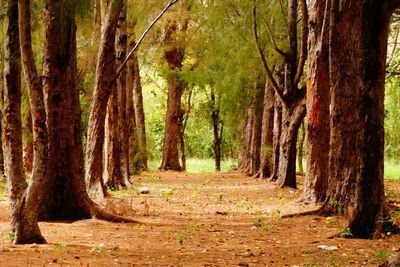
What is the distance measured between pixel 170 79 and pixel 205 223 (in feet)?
62.6

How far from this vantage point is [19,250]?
6.93m

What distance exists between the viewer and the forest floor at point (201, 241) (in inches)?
262

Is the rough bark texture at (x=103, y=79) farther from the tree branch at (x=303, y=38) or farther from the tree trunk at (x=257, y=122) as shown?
the tree trunk at (x=257, y=122)

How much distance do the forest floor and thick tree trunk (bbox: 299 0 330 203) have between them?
2.16 ft

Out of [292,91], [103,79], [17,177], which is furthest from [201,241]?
[292,91]

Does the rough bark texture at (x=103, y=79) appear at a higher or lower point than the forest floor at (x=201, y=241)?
higher

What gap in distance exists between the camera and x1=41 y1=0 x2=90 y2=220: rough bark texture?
31.2 ft

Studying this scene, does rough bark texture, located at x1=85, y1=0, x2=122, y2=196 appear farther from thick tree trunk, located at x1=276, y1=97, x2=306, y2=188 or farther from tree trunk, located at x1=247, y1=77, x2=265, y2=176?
tree trunk, located at x1=247, y1=77, x2=265, y2=176

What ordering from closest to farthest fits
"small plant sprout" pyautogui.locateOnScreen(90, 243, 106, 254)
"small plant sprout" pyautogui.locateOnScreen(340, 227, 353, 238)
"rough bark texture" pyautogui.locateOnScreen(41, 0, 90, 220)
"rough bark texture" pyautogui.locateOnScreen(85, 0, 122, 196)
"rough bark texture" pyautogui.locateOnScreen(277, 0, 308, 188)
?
"small plant sprout" pyautogui.locateOnScreen(90, 243, 106, 254)
"small plant sprout" pyautogui.locateOnScreen(340, 227, 353, 238)
"rough bark texture" pyautogui.locateOnScreen(41, 0, 90, 220)
"rough bark texture" pyautogui.locateOnScreen(85, 0, 122, 196)
"rough bark texture" pyautogui.locateOnScreen(277, 0, 308, 188)

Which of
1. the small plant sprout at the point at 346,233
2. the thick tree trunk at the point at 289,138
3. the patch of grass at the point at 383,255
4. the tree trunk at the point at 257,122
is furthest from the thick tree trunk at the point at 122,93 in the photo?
the patch of grass at the point at 383,255

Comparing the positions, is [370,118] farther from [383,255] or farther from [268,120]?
[268,120]

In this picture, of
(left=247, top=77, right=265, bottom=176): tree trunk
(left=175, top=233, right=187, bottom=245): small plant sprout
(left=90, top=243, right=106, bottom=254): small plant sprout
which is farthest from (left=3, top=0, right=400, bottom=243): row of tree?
(left=175, top=233, right=187, bottom=245): small plant sprout

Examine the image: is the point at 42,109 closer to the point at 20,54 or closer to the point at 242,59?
the point at 20,54

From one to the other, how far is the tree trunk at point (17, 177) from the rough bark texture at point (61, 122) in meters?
1.95
